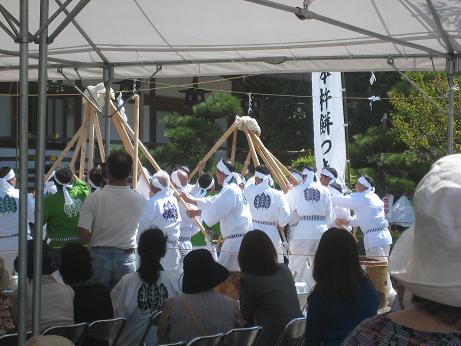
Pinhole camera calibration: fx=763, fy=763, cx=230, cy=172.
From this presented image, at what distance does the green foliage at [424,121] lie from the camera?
50.8ft

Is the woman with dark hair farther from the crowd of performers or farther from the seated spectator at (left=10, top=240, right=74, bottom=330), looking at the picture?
the crowd of performers

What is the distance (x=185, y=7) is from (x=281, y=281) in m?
2.89

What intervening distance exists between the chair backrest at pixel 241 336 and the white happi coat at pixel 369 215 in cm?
678

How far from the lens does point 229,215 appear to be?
8.81 metres

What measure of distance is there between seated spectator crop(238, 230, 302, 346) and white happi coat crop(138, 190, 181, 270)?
13.5ft

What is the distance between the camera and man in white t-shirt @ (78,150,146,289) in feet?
18.4

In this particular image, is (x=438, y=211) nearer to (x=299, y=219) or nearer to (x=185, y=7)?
(x=185, y=7)

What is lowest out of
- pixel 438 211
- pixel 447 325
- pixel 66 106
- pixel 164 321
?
pixel 164 321

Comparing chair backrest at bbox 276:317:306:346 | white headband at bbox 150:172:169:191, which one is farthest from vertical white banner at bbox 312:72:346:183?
chair backrest at bbox 276:317:306:346

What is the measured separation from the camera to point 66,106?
59.8 feet

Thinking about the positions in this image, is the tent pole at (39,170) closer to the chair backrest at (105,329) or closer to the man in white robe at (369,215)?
the chair backrest at (105,329)

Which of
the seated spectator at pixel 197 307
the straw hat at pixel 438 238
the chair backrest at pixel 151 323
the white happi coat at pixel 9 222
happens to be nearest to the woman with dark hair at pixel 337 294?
the seated spectator at pixel 197 307

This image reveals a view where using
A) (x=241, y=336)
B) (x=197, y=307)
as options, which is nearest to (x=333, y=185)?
(x=197, y=307)

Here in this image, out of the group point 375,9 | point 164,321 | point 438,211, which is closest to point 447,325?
point 438,211
